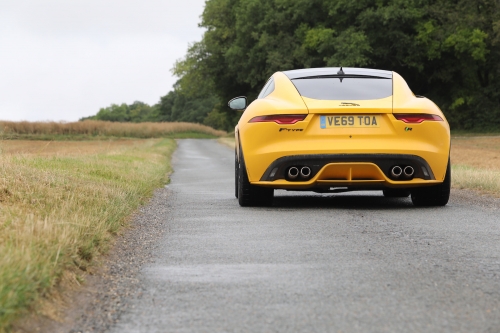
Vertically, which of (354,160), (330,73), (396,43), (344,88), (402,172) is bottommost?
(402,172)

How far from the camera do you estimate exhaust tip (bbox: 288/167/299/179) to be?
8.64 meters

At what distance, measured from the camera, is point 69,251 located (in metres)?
5.02

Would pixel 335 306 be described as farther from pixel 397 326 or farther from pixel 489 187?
pixel 489 187

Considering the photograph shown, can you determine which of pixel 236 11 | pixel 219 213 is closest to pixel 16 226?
pixel 219 213

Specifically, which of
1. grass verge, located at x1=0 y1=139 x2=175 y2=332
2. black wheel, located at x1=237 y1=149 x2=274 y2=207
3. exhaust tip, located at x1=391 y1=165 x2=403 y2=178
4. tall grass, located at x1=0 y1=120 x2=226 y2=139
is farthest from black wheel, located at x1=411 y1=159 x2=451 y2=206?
tall grass, located at x1=0 y1=120 x2=226 y2=139

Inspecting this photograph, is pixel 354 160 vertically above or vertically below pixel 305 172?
above

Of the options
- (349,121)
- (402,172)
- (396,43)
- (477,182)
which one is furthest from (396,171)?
(396,43)

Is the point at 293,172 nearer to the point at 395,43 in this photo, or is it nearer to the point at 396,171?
the point at 396,171

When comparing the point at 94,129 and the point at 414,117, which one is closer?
the point at 414,117

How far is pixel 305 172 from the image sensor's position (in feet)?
28.3

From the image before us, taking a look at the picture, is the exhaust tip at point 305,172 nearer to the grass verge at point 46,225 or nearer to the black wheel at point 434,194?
the black wheel at point 434,194

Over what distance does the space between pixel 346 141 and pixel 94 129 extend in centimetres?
5679

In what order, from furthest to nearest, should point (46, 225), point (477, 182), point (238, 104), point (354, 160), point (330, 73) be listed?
1. point (477, 182)
2. point (238, 104)
3. point (330, 73)
4. point (354, 160)
5. point (46, 225)

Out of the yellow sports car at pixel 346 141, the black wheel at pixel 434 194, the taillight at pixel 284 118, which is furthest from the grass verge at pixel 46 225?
the black wheel at pixel 434 194
